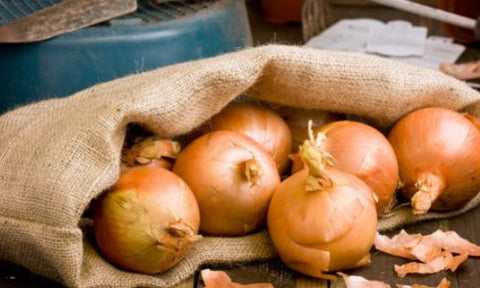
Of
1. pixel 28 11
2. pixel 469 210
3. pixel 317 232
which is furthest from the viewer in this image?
pixel 28 11

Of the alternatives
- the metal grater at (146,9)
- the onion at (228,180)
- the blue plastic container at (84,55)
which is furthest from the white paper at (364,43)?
the onion at (228,180)

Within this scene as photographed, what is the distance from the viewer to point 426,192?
3.95ft

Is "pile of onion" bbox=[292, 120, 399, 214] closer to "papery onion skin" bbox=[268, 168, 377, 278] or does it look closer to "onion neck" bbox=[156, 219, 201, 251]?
"papery onion skin" bbox=[268, 168, 377, 278]

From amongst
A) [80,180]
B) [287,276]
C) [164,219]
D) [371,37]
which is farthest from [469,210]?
[371,37]

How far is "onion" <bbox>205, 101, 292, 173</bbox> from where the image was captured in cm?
125

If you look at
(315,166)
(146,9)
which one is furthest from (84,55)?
(315,166)

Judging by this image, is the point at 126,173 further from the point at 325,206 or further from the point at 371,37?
the point at 371,37

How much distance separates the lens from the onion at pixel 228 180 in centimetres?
112

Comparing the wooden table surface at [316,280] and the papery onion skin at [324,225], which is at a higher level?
the papery onion skin at [324,225]

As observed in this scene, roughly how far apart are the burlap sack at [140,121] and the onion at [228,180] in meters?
0.03

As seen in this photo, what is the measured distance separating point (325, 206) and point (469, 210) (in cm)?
37

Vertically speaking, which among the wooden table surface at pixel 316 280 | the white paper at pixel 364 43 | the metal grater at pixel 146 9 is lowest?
the white paper at pixel 364 43

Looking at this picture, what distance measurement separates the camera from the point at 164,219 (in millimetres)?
1052

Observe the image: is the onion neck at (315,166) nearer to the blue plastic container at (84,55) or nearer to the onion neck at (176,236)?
the onion neck at (176,236)
